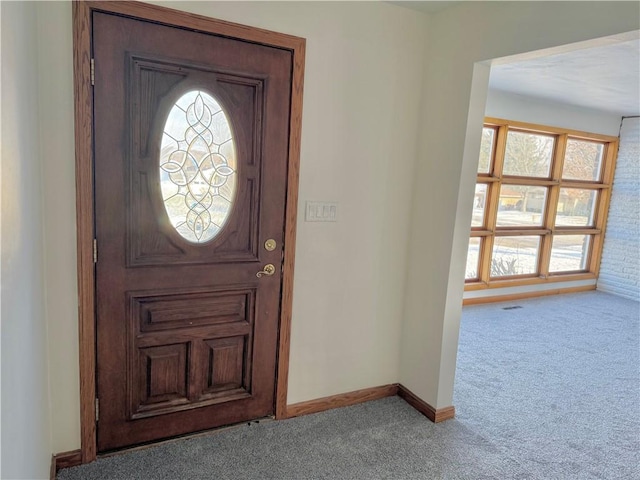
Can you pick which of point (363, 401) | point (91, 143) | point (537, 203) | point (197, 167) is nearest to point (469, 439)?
point (363, 401)

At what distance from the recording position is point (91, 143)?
1.90 meters

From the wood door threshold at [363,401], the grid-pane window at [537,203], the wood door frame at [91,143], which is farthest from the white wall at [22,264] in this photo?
the grid-pane window at [537,203]

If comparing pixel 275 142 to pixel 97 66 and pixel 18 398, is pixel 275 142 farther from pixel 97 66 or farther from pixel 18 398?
pixel 18 398

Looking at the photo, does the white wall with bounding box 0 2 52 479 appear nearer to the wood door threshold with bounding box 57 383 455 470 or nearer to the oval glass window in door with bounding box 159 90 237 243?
the oval glass window in door with bounding box 159 90 237 243

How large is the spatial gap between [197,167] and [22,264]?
0.94 metres

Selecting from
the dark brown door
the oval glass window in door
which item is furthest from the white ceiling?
the oval glass window in door

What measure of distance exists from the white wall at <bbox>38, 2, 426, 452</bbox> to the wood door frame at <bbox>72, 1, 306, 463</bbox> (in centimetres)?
4

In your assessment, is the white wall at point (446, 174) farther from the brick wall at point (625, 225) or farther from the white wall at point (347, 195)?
the brick wall at point (625, 225)

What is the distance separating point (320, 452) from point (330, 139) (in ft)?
5.63

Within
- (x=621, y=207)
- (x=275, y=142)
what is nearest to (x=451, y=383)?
(x=275, y=142)

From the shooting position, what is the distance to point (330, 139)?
246 centimetres

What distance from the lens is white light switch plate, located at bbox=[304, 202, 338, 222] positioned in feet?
8.10

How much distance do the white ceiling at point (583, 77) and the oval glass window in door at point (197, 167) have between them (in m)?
2.21

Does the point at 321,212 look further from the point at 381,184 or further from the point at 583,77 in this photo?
the point at 583,77
